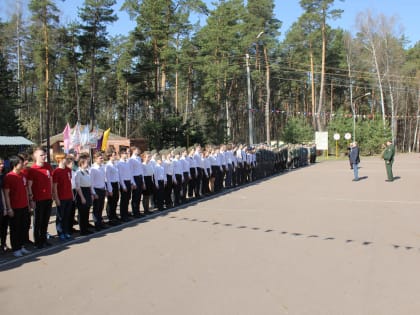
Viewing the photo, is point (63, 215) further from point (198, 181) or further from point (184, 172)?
point (198, 181)

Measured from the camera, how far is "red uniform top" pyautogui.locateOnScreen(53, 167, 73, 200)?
877cm

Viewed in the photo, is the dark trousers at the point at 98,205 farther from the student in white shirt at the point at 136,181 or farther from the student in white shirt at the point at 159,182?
the student in white shirt at the point at 159,182

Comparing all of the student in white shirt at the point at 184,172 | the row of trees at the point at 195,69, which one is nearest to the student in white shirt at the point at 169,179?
the student in white shirt at the point at 184,172

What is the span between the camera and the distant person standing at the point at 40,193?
812 cm

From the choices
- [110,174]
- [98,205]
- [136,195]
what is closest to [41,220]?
[98,205]

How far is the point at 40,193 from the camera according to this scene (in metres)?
8.16

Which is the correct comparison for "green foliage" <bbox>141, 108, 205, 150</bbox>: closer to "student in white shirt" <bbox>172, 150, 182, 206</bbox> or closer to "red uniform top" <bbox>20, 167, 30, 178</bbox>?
"student in white shirt" <bbox>172, 150, 182, 206</bbox>

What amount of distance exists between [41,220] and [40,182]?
681 mm

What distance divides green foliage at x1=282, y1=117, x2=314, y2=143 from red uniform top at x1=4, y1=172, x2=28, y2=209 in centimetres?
4656

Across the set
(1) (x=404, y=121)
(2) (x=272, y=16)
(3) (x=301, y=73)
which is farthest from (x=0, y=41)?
(1) (x=404, y=121)

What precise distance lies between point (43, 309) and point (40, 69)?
36526 mm

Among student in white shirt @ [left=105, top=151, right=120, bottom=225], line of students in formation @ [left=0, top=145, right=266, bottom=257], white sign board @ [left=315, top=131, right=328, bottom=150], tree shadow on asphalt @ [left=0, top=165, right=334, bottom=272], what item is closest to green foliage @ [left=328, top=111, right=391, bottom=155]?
white sign board @ [left=315, top=131, right=328, bottom=150]

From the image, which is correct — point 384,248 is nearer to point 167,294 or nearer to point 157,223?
point 167,294

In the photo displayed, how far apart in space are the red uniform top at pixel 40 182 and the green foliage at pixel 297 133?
46.0 metres
